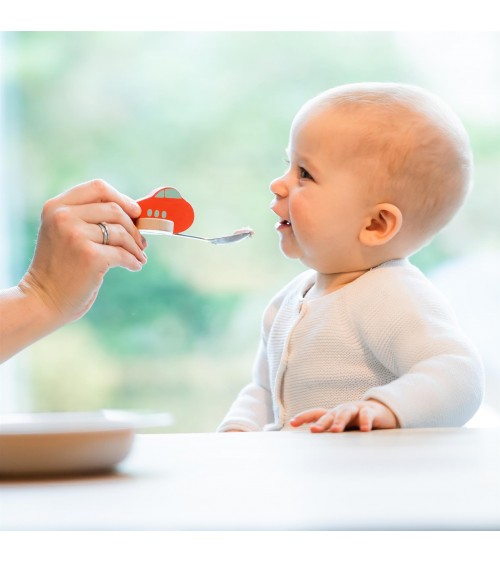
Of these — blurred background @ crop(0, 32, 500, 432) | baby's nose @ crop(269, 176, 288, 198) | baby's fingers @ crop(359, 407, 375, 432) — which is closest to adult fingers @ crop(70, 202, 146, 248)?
baby's nose @ crop(269, 176, 288, 198)

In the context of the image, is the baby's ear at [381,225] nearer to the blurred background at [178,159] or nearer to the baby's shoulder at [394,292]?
the baby's shoulder at [394,292]

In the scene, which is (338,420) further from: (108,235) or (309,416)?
(108,235)

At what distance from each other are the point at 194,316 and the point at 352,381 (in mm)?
3151

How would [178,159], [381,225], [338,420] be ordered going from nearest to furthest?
[338,420], [381,225], [178,159]

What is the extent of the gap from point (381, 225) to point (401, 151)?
0.12m

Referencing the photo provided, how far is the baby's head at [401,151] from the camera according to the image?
135 cm

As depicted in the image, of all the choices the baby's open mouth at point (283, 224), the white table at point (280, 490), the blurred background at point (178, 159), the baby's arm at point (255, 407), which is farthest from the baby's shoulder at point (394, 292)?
the blurred background at point (178, 159)

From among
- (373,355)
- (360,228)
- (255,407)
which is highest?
(360,228)

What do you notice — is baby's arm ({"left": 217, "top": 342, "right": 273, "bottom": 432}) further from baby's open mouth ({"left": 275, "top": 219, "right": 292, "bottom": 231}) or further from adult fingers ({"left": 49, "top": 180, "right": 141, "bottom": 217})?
adult fingers ({"left": 49, "top": 180, "right": 141, "bottom": 217})

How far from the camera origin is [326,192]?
1386mm

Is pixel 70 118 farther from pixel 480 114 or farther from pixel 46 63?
pixel 480 114

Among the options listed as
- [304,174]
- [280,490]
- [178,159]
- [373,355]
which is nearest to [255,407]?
[373,355]

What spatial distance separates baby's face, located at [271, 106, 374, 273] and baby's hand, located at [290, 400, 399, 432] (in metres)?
0.35

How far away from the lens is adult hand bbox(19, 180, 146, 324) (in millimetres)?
1288
